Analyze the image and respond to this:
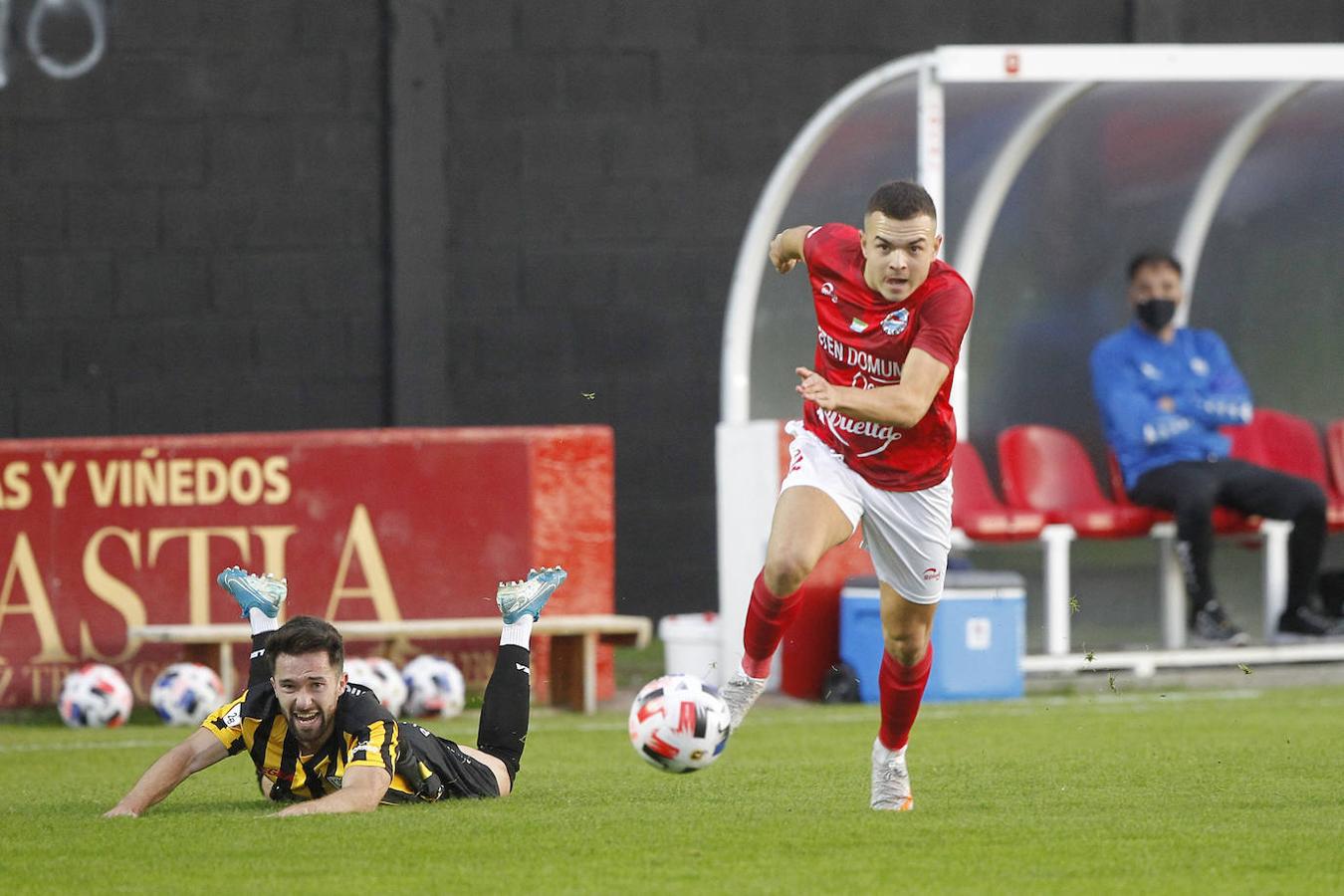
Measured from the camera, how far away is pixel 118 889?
15.8 ft

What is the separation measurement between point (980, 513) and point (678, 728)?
5.00 metres

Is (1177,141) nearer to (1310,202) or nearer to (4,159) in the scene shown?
(1310,202)

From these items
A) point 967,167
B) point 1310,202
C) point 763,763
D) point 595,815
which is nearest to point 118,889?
point 595,815

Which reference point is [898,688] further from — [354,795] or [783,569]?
[354,795]

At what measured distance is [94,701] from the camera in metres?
9.36

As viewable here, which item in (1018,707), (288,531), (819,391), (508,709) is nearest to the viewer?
(819,391)

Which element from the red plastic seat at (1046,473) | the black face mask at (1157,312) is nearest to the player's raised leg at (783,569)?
the red plastic seat at (1046,473)

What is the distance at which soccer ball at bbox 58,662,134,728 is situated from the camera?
9.35 m

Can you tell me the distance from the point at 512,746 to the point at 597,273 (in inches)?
248

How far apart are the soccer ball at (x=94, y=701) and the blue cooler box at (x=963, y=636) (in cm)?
312

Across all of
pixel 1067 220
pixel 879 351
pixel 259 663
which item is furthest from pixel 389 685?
pixel 1067 220

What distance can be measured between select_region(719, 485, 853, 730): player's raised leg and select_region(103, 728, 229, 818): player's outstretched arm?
139 centimetres

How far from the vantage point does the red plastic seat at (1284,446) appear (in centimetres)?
1176

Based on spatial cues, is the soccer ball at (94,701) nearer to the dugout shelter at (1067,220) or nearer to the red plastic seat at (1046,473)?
the dugout shelter at (1067,220)
